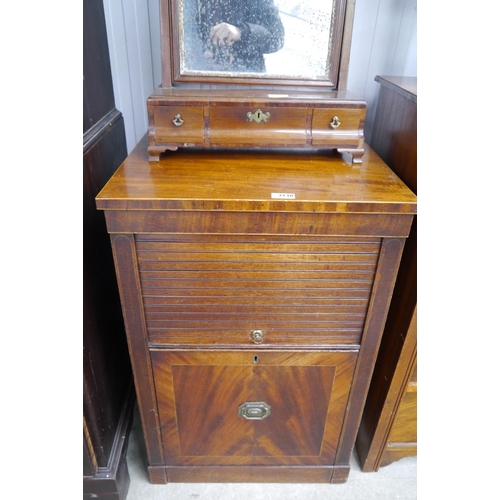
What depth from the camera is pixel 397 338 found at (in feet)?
3.37

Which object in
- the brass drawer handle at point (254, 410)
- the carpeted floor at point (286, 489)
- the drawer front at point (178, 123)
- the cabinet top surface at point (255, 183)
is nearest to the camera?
the cabinet top surface at point (255, 183)

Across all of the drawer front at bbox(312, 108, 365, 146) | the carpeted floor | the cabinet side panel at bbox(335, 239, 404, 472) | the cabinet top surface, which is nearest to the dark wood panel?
the cabinet top surface

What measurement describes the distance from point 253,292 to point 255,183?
0.22 meters

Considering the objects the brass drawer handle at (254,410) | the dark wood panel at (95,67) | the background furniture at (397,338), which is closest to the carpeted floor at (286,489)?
the background furniture at (397,338)

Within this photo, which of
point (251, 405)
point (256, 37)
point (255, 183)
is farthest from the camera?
point (251, 405)

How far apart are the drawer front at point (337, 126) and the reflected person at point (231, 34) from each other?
19cm

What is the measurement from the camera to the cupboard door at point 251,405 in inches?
38.3

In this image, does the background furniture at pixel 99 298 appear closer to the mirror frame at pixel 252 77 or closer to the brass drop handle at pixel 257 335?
the mirror frame at pixel 252 77

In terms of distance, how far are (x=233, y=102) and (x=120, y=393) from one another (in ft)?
2.87

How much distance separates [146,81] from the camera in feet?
3.89

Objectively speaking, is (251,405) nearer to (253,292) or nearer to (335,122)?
(253,292)

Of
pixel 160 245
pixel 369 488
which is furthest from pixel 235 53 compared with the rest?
pixel 369 488

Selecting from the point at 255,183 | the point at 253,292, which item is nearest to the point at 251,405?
the point at 253,292

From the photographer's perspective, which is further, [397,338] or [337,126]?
[397,338]
